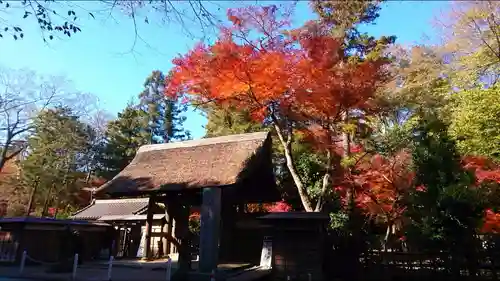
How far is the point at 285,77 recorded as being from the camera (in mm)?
14938

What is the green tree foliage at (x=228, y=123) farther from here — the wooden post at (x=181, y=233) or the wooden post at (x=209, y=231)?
the wooden post at (x=209, y=231)

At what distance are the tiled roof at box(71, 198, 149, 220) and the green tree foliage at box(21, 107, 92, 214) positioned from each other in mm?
8429

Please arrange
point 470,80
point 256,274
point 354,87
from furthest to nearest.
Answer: point 470,80
point 354,87
point 256,274

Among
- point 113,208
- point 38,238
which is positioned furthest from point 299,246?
point 113,208

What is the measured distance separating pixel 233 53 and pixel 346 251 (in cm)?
879

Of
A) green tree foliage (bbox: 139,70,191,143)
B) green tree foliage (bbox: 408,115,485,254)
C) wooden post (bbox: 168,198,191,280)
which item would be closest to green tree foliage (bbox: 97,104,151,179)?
green tree foliage (bbox: 139,70,191,143)

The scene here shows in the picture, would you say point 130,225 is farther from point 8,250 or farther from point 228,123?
point 228,123

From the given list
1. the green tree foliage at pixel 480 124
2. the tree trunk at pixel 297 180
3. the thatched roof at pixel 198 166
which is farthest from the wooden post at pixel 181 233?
the green tree foliage at pixel 480 124

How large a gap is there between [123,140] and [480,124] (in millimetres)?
30096

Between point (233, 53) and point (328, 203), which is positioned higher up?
point (233, 53)

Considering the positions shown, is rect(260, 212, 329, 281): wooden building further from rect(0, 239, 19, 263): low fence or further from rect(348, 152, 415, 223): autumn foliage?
rect(0, 239, 19, 263): low fence

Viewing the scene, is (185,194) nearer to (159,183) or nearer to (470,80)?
(159,183)

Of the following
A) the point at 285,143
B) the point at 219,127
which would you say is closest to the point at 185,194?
the point at 285,143

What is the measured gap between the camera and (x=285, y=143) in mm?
16781
